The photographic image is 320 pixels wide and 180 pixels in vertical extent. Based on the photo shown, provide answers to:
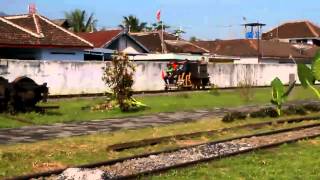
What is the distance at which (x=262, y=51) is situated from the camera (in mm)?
63438

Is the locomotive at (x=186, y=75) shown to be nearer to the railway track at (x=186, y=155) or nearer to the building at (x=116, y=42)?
the building at (x=116, y=42)

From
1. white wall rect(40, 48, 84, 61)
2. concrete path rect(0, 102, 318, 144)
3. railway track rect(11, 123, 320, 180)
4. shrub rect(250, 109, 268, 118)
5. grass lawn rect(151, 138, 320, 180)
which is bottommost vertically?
grass lawn rect(151, 138, 320, 180)

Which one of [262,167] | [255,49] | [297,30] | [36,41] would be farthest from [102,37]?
[297,30]

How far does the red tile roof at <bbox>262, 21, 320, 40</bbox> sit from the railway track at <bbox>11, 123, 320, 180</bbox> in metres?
68.9

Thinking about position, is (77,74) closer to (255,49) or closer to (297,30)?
(255,49)

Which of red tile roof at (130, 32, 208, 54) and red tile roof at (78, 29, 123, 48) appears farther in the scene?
red tile roof at (130, 32, 208, 54)

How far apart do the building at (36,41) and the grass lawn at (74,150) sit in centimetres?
1910

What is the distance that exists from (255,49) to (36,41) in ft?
115

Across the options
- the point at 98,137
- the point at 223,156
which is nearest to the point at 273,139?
the point at 223,156

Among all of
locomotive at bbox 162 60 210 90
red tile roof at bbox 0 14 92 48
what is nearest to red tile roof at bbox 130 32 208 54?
locomotive at bbox 162 60 210 90

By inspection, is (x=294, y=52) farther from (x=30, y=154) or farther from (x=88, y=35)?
(x=30, y=154)

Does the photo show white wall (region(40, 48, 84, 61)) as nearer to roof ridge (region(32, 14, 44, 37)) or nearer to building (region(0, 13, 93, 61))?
building (region(0, 13, 93, 61))

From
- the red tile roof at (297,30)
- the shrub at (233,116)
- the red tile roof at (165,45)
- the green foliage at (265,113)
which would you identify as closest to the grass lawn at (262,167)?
the shrub at (233,116)

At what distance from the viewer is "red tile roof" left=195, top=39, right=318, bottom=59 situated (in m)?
64.1
